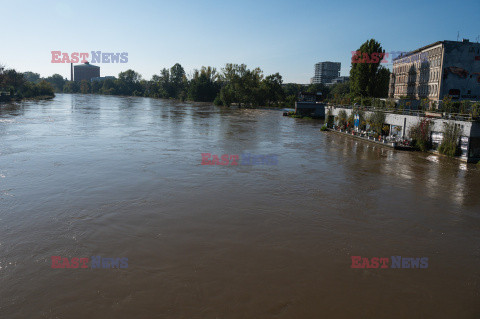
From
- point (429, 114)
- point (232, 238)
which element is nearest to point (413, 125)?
point (429, 114)

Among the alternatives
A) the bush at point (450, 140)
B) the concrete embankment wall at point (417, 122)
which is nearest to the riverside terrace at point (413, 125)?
the concrete embankment wall at point (417, 122)

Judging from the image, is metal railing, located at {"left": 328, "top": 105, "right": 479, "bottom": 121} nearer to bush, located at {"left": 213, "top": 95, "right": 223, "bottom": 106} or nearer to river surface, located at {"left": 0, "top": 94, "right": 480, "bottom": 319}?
river surface, located at {"left": 0, "top": 94, "right": 480, "bottom": 319}

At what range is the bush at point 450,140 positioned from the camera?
29.3 metres

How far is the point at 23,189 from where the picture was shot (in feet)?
57.7

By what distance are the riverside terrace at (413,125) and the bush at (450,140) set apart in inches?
11.2

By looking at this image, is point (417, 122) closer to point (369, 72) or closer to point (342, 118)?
point (342, 118)

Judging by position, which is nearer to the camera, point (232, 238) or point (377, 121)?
point (232, 238)

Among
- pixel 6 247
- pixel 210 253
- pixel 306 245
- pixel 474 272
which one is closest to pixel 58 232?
pixel 6 247

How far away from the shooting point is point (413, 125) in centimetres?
3491

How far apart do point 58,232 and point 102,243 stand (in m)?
2.10

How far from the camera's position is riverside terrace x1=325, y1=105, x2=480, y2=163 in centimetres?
2812

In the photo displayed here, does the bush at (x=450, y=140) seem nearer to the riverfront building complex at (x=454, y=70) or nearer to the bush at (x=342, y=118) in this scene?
the bush at (x=342, y=118)

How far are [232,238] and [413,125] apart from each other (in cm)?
2922

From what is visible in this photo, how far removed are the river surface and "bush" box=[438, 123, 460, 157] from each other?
526 cm
